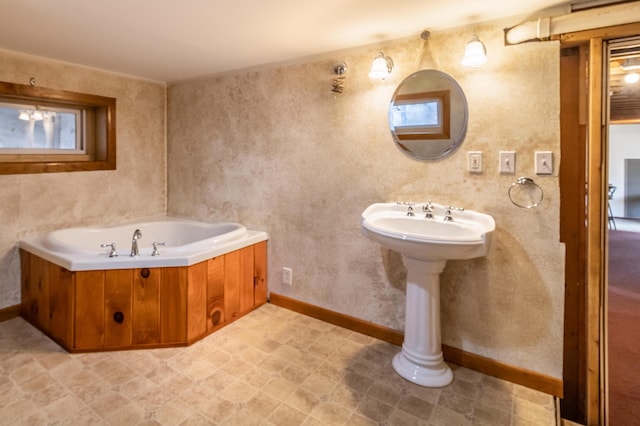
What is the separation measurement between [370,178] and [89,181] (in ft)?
7.82

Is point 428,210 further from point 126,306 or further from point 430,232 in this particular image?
point 126,306

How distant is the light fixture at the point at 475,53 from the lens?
1675 millimetres

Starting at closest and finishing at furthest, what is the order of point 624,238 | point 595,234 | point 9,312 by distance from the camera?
1. point 595,234
2. point 9,312
3. point 624,238

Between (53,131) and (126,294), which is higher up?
(53,131)

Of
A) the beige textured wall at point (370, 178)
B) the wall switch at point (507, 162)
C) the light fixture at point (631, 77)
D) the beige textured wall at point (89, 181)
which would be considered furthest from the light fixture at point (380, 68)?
the beige textured wall at point (89, 181)

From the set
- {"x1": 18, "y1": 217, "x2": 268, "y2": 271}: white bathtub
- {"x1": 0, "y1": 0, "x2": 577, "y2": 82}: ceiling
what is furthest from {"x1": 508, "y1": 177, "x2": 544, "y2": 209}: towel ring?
{"x1": 18, "y1": 217, "x2": 268, "y2": 271}: white bathtub

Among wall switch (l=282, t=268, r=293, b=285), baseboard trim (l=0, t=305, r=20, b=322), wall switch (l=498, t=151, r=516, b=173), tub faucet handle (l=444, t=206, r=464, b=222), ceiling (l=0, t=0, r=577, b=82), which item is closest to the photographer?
ceiling (l=0, t=0, r=577, b=82)

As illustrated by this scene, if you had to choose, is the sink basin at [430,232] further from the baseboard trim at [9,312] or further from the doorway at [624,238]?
the baseboard trim at [9,312]

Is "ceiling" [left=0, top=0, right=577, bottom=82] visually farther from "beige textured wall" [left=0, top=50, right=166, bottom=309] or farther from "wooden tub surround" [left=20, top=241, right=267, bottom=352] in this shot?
"wooden tub surround" [left=20, top=241, right=267, bottom=352]

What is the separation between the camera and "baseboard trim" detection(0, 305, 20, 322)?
8.16ft

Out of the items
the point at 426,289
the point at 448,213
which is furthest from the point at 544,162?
the point at 426,289

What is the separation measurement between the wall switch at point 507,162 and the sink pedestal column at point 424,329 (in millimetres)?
571

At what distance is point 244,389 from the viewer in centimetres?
177

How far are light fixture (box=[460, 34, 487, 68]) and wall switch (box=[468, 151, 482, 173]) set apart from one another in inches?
17.7
